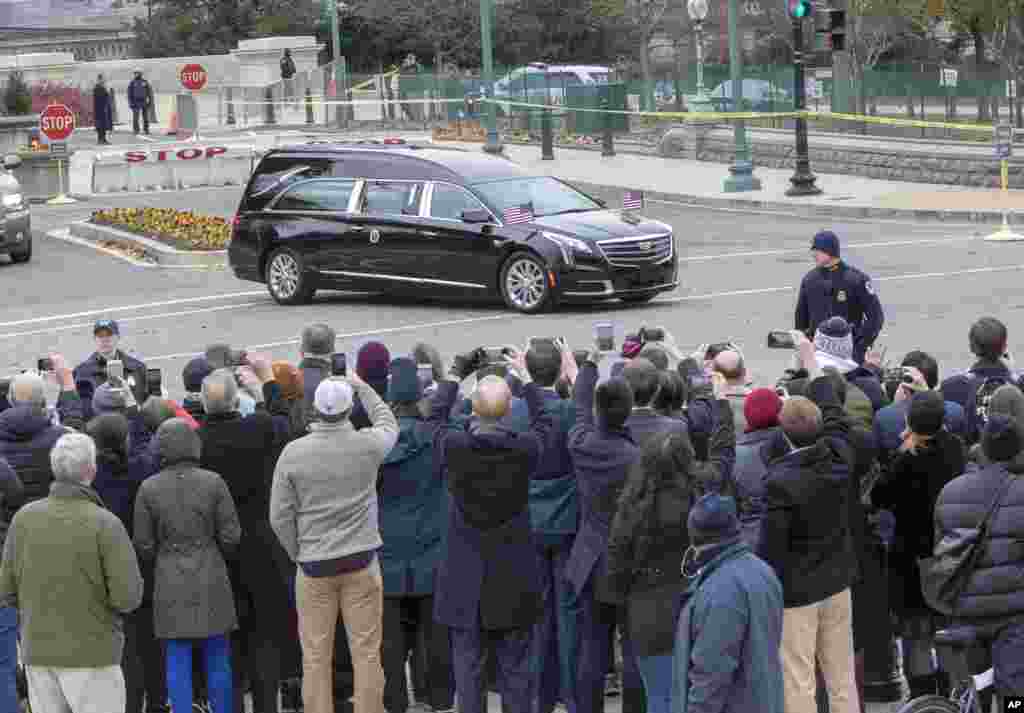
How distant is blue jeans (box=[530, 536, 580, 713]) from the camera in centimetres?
912

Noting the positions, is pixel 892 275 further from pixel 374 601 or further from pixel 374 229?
pixel 374 601

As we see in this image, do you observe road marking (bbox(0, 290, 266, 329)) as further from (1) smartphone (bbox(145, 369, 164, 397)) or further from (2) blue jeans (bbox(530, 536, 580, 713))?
(2) blue jeans (bbox(530, 536, 580, 713))

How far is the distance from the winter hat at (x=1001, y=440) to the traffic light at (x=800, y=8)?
2318 cm

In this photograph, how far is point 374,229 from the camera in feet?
69.9

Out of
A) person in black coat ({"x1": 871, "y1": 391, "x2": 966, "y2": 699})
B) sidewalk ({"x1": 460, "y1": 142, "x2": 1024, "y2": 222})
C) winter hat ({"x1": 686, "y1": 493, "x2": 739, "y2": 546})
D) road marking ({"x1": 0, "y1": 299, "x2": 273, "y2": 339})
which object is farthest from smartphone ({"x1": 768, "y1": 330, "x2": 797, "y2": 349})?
sidewalk ({"x1": 460, "y1": 142, "x2": 1024, "y2": 222})

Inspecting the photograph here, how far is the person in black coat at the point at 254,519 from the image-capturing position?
30.1 feet

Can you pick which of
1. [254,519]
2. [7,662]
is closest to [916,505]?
[254,519]

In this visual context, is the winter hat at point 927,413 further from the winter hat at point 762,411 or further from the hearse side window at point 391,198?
the hearse side window at point 391,198

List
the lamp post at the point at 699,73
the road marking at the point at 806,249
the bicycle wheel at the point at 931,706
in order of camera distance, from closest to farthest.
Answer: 1. the bicycle wheel at the point at 931,706
2. the road marking at the point at 806,249
3. the lamp post at the point at 699,73

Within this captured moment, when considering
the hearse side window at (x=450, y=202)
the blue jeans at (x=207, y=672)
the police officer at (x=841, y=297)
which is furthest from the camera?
the hearse side window at (x=450, y=202)

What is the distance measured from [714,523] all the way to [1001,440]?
4.65ft

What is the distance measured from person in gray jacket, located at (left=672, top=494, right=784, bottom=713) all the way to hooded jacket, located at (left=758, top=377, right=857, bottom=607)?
0.83 m

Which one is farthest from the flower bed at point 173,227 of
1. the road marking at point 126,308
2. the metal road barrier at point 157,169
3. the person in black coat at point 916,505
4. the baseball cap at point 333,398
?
the person in black coat at point 916,505

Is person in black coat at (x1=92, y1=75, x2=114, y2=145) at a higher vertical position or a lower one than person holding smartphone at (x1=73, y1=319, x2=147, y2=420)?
higher
